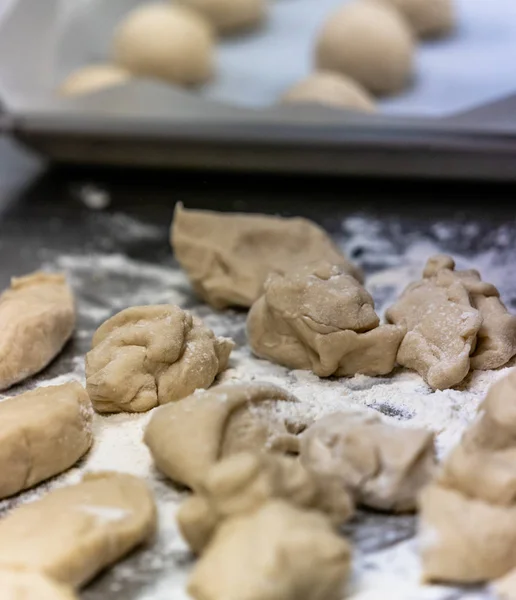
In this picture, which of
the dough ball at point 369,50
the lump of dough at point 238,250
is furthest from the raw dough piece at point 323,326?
the dough ball at point 369,50

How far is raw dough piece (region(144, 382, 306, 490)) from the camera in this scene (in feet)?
3.07

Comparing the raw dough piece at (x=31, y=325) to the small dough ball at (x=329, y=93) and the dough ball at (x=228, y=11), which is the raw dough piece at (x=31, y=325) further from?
the dough ball at (x=228, y=11)

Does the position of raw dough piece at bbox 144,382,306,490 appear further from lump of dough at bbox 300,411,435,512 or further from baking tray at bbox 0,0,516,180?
baking tray at bbox 0,0,516,180

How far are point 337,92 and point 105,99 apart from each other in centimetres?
61

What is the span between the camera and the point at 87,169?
2.07 meters

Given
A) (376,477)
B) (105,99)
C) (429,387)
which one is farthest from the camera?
(105,99)

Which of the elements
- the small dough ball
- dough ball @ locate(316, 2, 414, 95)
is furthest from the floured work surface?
dough ball @ locate(316, 2, 414, 95)

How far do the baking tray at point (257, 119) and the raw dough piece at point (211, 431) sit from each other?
94 cm

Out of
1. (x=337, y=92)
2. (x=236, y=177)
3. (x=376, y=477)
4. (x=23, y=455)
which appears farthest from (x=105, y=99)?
(x=376, y=477)

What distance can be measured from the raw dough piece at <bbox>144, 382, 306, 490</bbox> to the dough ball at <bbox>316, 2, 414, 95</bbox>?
4.76ft

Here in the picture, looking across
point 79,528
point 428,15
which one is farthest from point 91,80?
point 79,528

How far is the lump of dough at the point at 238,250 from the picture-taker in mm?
1432

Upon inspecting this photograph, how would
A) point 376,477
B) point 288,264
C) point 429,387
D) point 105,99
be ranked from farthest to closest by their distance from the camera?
point 105,99, point 288,264, point 429,387, point 376,477

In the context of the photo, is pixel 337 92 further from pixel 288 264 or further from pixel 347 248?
pixel 288 264
